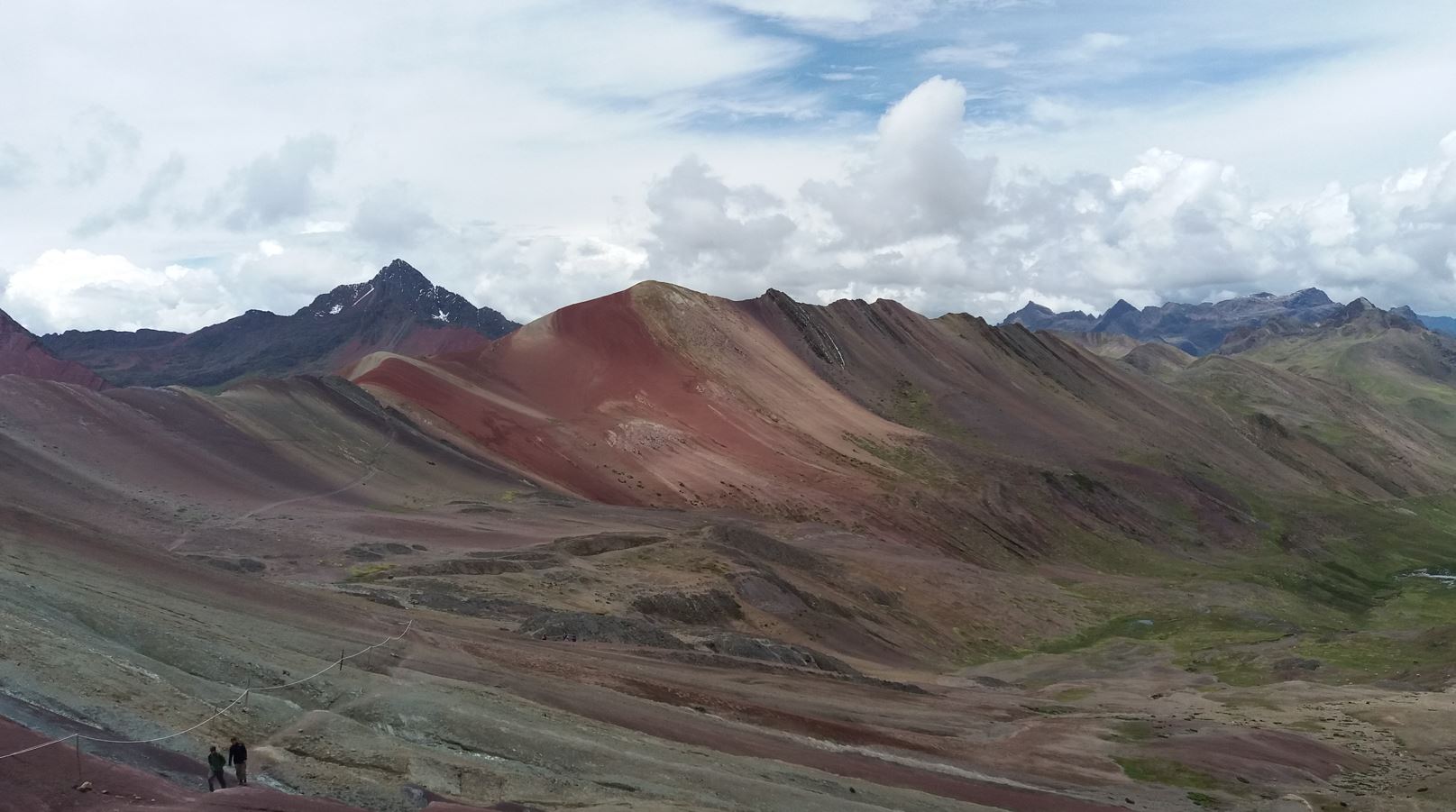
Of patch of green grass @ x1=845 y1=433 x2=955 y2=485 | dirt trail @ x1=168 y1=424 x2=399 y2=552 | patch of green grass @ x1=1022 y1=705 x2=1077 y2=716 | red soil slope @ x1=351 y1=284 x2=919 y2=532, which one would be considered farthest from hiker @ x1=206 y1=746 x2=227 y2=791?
patch of green grass @ x1=845 y1=433 x2=955 y2=485

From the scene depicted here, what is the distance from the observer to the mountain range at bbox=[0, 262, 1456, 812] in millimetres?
33438

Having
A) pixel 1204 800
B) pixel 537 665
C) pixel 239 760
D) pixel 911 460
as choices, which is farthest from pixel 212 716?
pixel 911 460

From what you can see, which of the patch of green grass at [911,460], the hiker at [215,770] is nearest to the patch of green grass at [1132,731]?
the hiker at [215,770]

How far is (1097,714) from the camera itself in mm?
59875

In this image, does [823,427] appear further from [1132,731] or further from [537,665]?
[537,665]

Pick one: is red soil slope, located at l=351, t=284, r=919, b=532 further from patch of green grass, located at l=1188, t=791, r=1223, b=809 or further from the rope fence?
the rope fence

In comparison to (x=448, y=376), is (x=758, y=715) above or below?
below

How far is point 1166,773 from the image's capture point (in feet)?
157

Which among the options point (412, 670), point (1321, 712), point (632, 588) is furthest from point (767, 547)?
point (412, 670)

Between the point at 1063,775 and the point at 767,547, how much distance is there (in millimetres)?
43977

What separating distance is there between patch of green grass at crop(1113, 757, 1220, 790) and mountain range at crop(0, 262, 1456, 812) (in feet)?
0.59

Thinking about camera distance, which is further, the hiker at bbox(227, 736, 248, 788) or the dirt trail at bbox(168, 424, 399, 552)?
the dirt trail at bbox(168, 424, 399, 552)

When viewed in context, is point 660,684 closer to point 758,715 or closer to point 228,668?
point 758,715

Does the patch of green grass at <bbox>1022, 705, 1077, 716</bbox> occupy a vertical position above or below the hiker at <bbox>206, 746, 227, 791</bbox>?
below
